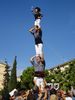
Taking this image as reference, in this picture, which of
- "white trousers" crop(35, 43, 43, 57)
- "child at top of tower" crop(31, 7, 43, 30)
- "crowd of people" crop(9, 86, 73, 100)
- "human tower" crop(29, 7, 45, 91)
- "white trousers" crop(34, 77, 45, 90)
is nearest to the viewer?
"crowd of people" crop(9, 86, 73, 100)

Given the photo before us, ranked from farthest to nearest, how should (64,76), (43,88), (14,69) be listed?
(14,69) → (64,76) → (43,88)

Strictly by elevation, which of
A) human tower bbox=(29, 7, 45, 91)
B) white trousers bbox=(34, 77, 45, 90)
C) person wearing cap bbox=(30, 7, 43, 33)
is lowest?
white trousers bbox=(34, 77, 45, 90)

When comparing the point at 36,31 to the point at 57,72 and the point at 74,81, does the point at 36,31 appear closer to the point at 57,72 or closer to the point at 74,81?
the point at 74,81

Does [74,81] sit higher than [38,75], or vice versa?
[74,81]

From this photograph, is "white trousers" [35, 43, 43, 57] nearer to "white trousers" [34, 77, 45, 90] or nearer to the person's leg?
the person's leg

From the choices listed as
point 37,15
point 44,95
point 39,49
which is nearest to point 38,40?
point 39,49

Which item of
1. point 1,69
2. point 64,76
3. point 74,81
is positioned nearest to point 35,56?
point 74,81

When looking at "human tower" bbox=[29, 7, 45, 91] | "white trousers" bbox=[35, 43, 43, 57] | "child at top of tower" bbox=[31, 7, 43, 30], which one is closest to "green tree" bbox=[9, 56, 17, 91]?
"child at top of tower" bbox=[31, 7, 43, 30]

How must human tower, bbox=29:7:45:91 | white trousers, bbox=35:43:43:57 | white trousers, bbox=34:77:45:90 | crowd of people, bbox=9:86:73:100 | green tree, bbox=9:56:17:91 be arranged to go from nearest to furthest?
crowd of people, bbox=9:86:73:100
white trousers, bbox=34:77:45:90
human tower, bbox=29:7:45:91
white trousers, bbox=35:43:43:57
green tree, bbox=9:56:17:91

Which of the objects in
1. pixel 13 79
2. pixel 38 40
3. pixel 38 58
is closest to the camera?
pixel 38 58

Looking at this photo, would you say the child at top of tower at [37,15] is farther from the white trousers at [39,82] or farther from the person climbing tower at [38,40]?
the white trousers at [39,82]

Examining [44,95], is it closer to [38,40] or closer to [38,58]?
[38,58]

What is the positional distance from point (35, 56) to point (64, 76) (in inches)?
1650

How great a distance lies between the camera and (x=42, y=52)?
66.7ft
